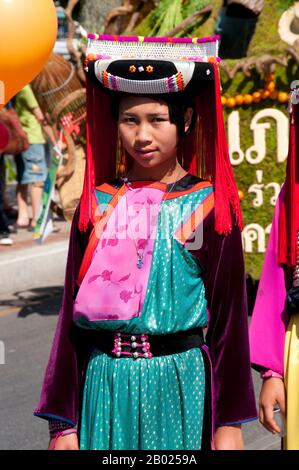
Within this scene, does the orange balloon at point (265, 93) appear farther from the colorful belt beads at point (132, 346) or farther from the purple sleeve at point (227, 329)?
the colorful belt beads at point (132, 346)

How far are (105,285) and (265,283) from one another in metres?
0.65

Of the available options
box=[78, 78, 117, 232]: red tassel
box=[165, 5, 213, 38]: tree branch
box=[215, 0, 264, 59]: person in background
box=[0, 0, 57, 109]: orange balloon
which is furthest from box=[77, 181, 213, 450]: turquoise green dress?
box=[215, 0, 264, 59]: person in background

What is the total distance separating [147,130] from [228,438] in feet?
2.88

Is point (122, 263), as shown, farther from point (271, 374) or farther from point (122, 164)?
point (271, 374)

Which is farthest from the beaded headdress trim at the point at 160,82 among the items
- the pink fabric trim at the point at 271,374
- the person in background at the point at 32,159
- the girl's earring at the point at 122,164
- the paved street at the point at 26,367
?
the person in background at the point at 32,159

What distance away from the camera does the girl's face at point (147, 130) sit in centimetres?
280

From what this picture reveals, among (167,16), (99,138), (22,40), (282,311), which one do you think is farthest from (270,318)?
(167,16)

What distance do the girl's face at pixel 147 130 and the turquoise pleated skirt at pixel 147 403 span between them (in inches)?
22.0

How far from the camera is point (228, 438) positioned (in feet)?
8.96

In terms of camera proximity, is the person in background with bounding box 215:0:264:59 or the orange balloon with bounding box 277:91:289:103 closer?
the orange balloon with bounding box 277:91:289:103

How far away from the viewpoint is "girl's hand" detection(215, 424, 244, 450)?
2.72m

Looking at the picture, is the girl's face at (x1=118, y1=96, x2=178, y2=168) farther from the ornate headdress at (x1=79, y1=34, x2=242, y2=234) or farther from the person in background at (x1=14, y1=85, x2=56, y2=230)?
the person in background at (x1=14, y1=85, x2=56, y2=230)

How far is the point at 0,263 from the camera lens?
29.1 feet
